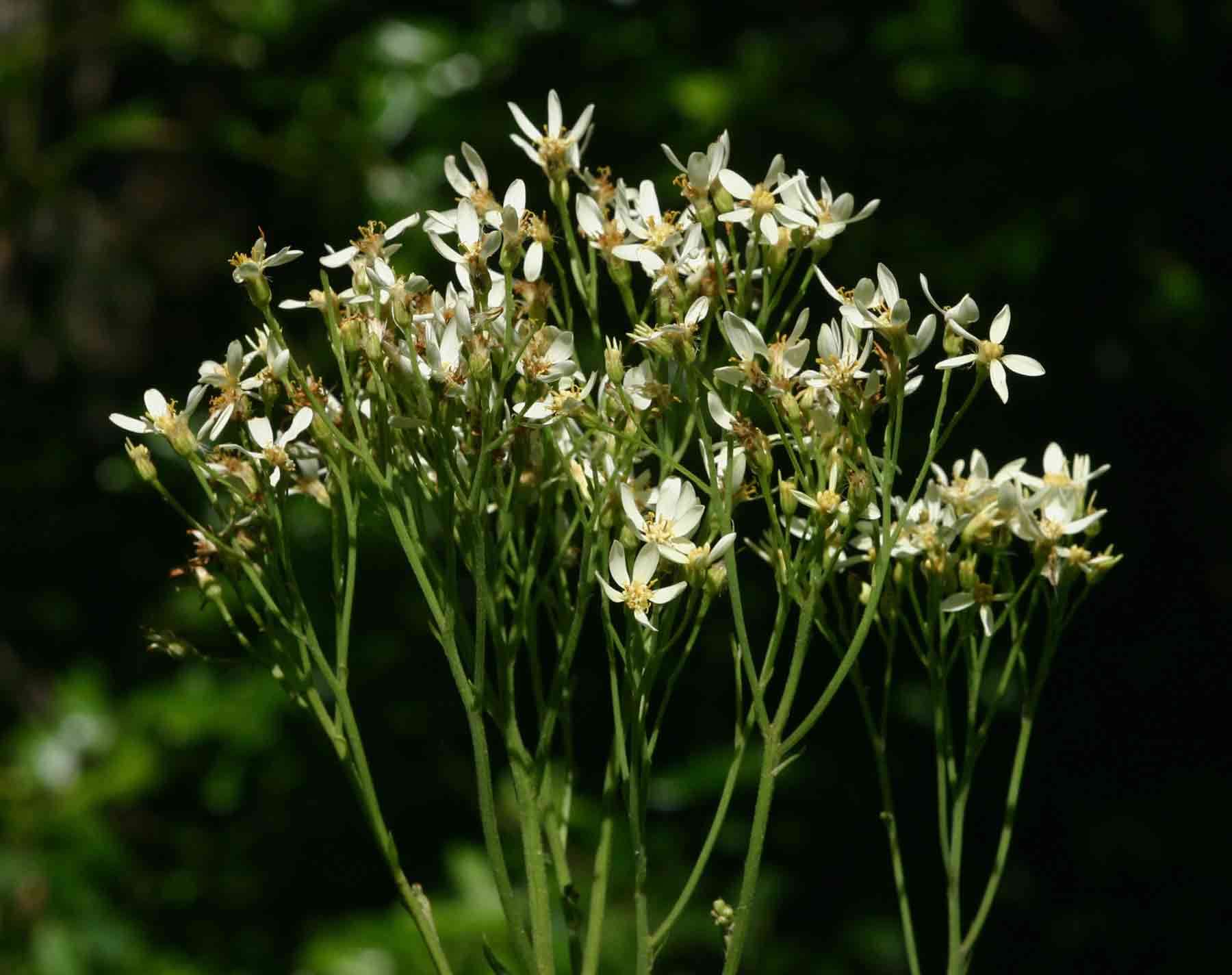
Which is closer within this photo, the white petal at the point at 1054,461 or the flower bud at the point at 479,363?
the flower bud at the point at 479,363

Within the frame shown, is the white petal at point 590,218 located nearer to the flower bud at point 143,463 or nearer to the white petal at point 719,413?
the white petal at point 719,413

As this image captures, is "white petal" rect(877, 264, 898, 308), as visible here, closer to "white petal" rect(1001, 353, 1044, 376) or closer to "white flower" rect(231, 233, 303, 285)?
"white petal" rect(1001, 353, 1044, 376)

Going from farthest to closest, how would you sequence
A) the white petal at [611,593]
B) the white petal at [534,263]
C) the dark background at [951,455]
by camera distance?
the dark background at [951,455] → the white petal at [534,263] → the white petal at [611,593]

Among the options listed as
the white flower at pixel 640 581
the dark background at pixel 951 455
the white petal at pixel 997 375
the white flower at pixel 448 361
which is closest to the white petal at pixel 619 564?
the white flower at pixel 640 581

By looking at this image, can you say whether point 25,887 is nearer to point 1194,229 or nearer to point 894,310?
point 894,310

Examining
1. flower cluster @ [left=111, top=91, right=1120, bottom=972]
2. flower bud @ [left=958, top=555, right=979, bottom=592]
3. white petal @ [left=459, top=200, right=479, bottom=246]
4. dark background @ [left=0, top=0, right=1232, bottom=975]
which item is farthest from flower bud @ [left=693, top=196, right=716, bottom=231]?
dark background @ [left=0, top=0, right=1232, bottom=975]

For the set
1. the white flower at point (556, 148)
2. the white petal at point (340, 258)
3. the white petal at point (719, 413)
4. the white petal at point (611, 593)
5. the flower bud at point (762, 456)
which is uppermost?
the white flower at point (556, 148)

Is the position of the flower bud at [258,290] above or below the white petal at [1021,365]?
above
